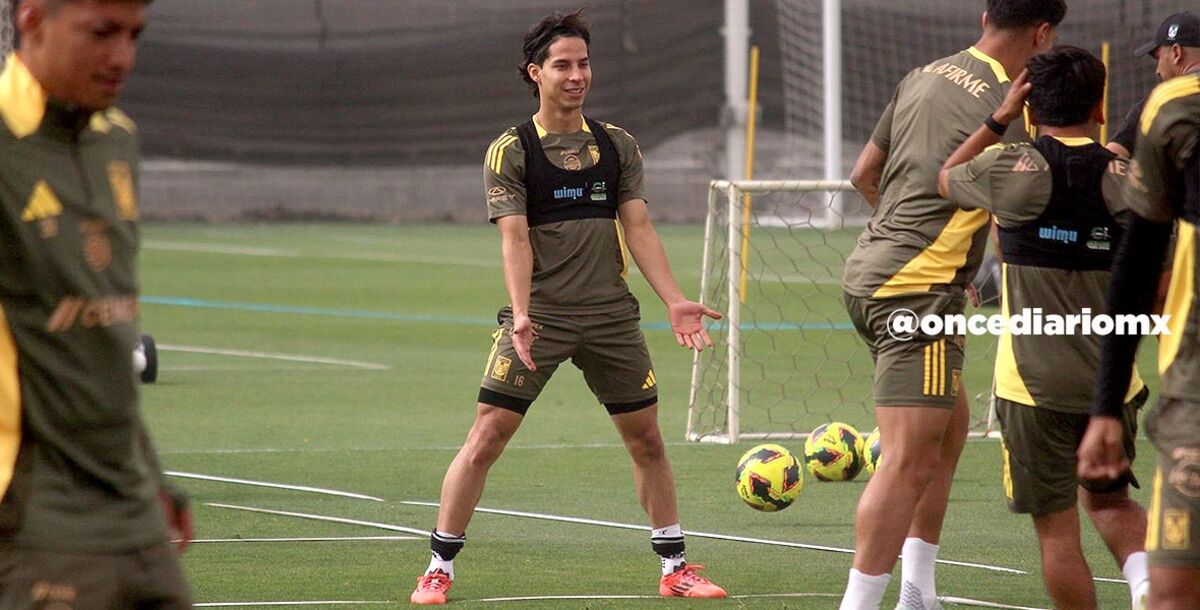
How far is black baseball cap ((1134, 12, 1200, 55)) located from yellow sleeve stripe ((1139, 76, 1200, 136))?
4.36m

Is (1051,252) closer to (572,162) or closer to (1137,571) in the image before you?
(1137,571)

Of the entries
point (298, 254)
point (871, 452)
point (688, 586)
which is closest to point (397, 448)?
point (871, 452)

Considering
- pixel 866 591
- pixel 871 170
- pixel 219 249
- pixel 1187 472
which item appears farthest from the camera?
pixel 219 249

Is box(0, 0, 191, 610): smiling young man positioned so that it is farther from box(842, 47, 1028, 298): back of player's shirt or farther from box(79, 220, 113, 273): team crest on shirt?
box(842, 47, 1028, 298): back of player's shirt

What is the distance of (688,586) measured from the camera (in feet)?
21.1

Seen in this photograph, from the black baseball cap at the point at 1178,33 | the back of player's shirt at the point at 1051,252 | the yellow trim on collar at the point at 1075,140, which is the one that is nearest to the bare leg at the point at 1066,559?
the back of player's shirt at the point at 1051,252

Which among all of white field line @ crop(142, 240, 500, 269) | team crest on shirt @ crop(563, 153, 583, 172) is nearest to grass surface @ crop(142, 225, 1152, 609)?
team crest on shirt @ crop(563, 153, 583, 172)

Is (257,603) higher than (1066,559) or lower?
lower

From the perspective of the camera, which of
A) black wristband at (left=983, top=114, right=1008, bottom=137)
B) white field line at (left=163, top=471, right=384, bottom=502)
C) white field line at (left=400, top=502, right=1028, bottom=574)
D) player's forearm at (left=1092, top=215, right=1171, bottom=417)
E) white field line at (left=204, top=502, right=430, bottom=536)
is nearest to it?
player's forearm at (left=1092, top=215, right=1171, bottom=417)

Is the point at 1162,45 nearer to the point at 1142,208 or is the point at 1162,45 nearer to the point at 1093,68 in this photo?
the point at 1093,68

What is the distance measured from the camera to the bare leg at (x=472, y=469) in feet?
21.2

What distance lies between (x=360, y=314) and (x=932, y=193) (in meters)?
12.7

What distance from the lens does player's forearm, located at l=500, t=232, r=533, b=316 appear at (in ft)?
20.9

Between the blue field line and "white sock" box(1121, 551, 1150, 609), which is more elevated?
"white sock" box(1121, 551, 1150, 609)
